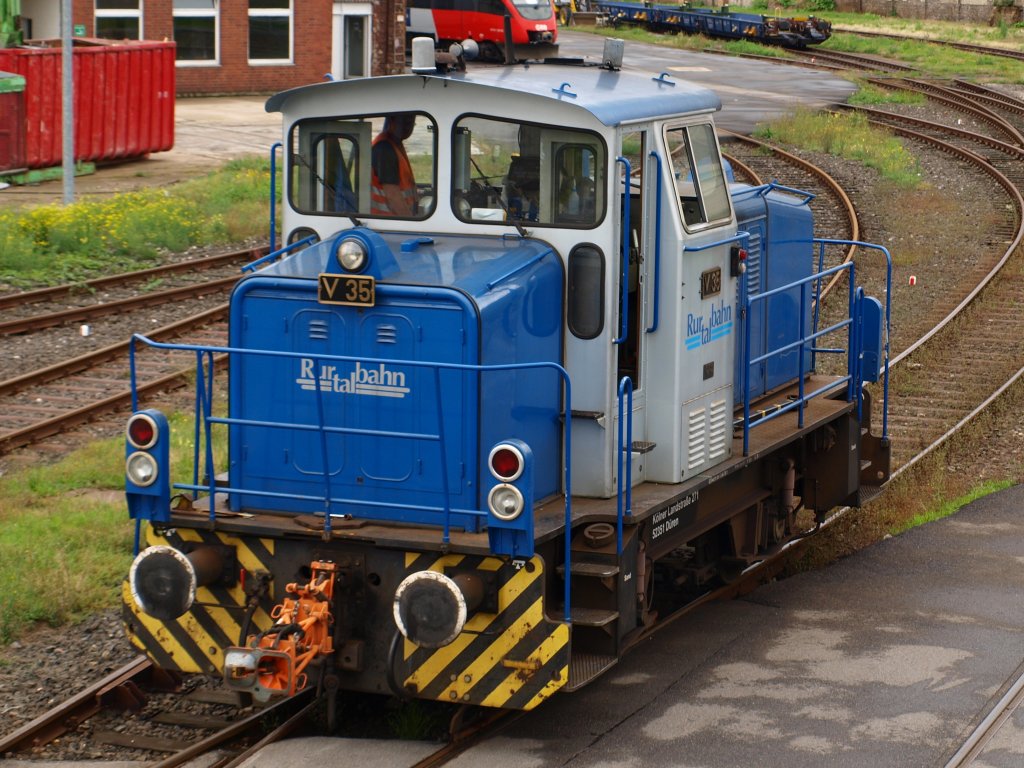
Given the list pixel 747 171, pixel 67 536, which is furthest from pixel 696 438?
pixel 747 171

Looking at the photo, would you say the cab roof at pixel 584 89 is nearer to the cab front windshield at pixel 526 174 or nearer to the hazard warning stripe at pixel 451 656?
the cab front windshield at pixel 526 174

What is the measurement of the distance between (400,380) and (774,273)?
3522 millimetres

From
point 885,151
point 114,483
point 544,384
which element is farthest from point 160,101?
point 544,384

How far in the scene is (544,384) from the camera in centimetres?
682

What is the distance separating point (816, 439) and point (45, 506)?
506 centimetres

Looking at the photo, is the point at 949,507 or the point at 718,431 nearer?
the point at 718,431

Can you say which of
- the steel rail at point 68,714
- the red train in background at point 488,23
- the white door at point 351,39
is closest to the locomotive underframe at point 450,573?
the steel rail at point 68,714

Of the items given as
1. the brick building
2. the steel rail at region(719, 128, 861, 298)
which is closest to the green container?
the brick building

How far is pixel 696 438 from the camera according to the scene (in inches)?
298

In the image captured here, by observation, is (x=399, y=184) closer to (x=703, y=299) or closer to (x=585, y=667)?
(x=703, y=299)

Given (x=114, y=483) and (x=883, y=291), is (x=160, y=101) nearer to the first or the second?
(x=883, y=291)

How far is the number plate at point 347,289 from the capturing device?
21.0 feet

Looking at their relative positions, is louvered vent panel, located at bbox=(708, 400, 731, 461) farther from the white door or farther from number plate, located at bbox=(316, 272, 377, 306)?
the white door

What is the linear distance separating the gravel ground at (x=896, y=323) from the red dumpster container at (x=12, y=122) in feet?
29.6
